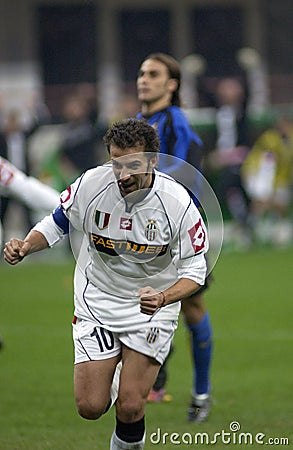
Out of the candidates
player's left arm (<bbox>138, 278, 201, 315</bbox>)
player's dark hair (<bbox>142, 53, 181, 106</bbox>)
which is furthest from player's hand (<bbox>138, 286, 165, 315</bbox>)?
player's dark hair (<bbox>142, 53, 181, 106</bbox>)

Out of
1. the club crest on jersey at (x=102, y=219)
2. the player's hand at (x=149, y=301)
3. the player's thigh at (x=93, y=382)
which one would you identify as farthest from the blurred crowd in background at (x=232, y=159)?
the player's hand at (x=149, y=301)

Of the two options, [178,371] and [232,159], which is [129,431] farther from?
[232,159]

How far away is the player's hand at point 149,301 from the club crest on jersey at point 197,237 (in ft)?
1.35

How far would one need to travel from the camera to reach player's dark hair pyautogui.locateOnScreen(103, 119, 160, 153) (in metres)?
5.50

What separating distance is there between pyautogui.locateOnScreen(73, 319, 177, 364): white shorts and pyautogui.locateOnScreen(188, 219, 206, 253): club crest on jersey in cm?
46

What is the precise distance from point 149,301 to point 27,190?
2391 mm

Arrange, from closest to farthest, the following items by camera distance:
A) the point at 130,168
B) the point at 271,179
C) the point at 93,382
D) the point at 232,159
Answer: the point at 130,168 → the point at 93,382 → the point at 232,159 → the point at 271,179

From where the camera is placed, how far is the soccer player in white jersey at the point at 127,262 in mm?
5539

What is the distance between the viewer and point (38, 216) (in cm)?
1714

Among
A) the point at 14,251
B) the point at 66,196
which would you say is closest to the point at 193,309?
the point at 66,196

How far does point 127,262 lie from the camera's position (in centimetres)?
570

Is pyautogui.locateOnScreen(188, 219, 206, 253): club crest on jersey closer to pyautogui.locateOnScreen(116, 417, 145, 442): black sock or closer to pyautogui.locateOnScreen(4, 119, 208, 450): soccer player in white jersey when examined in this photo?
pyautogui.locateOnScreen(4, 119, 208, 450): soccer player in white jersey

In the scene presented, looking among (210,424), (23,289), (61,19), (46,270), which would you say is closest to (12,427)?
(210,424)

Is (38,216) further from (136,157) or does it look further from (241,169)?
(136,157)
